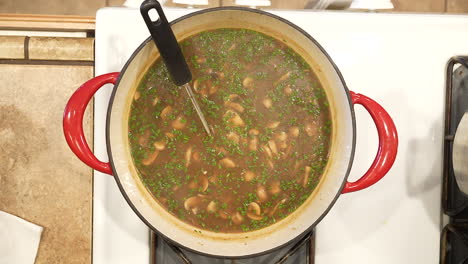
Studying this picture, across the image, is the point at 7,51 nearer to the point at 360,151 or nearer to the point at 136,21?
the point at 136,21

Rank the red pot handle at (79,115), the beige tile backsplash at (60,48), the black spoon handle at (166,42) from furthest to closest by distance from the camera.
A: the beige tile backsplash at (60,48)
the red pot handle at (79,115)
the black spoon handle at (166,42)

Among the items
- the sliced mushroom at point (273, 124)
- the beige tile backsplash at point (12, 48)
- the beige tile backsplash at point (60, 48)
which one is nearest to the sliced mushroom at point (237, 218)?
the sliced mushroom at point (273, 124)

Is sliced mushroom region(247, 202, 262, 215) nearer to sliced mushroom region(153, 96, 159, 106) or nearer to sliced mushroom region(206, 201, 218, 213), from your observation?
sliced mushroom region(206, 201, 218, 213)

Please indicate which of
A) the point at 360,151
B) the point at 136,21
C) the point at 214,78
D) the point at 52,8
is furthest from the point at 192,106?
the point at 52,8

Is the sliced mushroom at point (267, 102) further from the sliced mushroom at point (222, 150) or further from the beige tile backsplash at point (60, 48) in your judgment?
the beige tile backsplash at point (60, 48)

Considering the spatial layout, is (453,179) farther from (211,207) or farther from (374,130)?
(211,207)

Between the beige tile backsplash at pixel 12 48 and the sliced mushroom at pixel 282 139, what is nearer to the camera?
the sliced mushroom at pixel 282 139

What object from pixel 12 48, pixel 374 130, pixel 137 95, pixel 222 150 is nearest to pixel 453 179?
pixel 374 130
